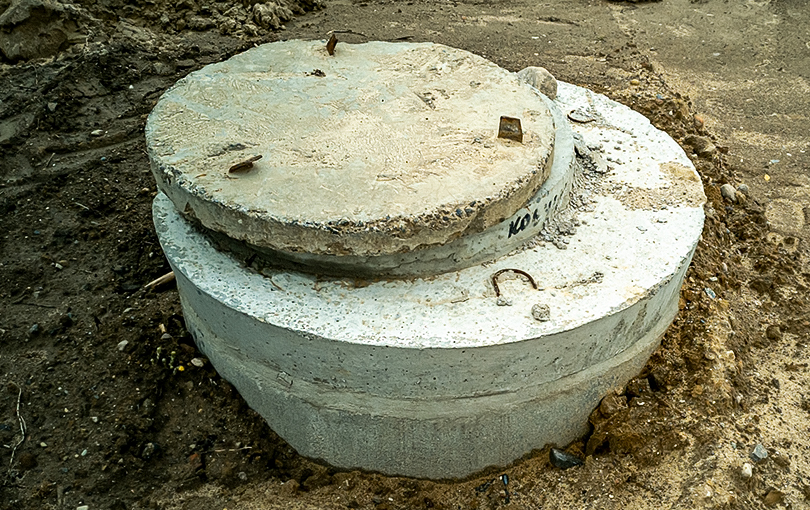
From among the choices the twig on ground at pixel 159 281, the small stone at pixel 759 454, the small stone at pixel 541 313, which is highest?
the small stone at pixel 541 313

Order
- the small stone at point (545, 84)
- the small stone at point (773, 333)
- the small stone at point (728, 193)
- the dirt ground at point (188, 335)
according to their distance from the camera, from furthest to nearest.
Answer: the small stone at point (728, 193) → the small stone at point (545, 84) → the small stone at point (773, 333) → the dirt ground at point (188, 335)

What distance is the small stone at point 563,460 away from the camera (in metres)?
2.91

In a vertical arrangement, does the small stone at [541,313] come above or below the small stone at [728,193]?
above

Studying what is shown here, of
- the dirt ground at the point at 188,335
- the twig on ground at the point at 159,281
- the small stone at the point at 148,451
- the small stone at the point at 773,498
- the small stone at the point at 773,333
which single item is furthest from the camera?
the twig on ground at the point at 159,281

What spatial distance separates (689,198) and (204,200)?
7.07ft

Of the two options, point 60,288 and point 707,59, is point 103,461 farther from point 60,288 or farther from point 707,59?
point 707,59

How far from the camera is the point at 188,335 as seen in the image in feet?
11.3

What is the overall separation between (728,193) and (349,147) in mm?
2715

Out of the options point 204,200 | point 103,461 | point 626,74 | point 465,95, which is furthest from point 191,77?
point 626,74

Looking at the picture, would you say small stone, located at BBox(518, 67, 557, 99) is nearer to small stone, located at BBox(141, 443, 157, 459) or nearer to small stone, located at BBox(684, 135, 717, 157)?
small stone, located at BBox(684, 135, 717, 157)

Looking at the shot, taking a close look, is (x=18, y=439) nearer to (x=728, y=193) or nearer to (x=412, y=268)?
(x=412, y=268)

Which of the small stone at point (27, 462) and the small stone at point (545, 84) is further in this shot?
the small stone at point (545, 84)

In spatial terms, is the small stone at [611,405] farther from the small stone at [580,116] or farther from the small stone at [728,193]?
the small stone at [728,193]

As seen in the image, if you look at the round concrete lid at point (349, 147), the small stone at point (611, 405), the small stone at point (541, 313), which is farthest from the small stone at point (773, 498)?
the round concrete lid at point (349, 147)
